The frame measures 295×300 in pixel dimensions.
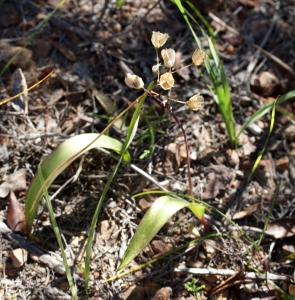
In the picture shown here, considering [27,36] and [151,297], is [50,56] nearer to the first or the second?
[27,36]

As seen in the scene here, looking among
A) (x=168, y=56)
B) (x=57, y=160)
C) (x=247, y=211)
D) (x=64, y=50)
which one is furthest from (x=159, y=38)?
(x=64, y=50)

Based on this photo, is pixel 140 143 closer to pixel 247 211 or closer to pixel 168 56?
pixel 247 211

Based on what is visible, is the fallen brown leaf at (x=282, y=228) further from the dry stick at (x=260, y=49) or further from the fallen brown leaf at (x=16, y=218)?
the fallen brown leaf at (x=16, y=218)

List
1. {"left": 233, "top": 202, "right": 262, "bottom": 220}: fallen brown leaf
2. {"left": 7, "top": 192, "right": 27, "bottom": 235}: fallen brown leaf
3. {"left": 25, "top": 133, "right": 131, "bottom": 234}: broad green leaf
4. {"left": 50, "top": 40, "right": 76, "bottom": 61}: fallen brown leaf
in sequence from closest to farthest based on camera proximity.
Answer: {"left": 25, "top": 133, "right": 131, "bottom": 234}: broad green leaf < {"left": 7, "top": 192, "right": 27, "bottom": 235}: fallen brown leaf < {"left": 233, "top": 202, "right": 262, "bottom": 220}: fallen brown leaf < {"left": 50, "top": 40, "right": 76, "bottom": 61}: fallen brown leaf

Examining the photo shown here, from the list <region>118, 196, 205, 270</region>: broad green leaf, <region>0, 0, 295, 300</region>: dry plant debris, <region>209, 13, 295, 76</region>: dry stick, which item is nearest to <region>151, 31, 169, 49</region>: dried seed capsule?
<region>0, 0, 295, 300</region>: dry plant debris

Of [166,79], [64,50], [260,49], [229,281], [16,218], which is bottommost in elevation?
[229,281]

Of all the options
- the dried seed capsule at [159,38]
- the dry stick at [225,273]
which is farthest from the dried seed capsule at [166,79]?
the dry stick at [225,273]

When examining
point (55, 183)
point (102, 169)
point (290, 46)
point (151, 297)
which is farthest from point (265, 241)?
point (290, 46)

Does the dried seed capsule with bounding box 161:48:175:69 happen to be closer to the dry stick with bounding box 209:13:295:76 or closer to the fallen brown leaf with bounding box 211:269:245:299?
the fallen brown leaf with bounding box 211:269:245:299

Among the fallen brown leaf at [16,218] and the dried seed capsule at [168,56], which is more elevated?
the dried seed capsule at [168,56]

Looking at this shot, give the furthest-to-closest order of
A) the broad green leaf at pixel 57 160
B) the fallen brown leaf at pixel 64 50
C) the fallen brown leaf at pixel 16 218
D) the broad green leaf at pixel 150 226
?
the fallen brown leaf at pixel 64 50 → the fallen brown leaf at pixel 16 218 → the broad green leaf at pixel 57 160 → the broad green leaf at pixel 150 226

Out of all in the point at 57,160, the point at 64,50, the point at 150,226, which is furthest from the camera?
the point at 64,50
